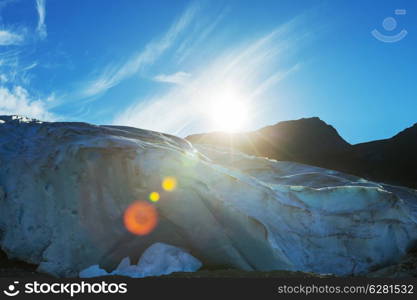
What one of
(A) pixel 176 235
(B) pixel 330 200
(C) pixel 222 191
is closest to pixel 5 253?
(A) pixel 176 235

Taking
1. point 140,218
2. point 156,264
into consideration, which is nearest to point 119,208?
point 140,218

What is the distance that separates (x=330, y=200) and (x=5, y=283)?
8.01 meters

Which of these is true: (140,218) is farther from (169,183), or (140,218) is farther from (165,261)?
(165,261)

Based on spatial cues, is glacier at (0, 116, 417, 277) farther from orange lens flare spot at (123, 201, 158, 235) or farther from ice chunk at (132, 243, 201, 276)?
ice chunk at (132, 243, 201, 276)

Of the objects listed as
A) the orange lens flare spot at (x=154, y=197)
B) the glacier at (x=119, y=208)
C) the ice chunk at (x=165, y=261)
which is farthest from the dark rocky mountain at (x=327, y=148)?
the ice chunk at (x=165, y=261)

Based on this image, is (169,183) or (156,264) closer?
(156,264)

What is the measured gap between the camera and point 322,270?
9.83m

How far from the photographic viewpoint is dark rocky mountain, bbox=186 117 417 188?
4053cm

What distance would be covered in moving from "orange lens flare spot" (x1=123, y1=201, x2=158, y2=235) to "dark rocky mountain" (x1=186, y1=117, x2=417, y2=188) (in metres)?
34.3

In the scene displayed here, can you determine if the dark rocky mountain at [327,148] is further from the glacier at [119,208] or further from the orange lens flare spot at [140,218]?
the orange lens flare spot at [140,218]

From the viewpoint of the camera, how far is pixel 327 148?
148ft

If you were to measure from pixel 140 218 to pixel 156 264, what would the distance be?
126 centimetres

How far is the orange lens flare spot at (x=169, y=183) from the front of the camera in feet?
27.6

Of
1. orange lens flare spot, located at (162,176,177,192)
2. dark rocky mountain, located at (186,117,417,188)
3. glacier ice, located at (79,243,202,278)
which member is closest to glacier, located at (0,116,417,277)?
orange lens flare spot, located at (162,176,177,192)
